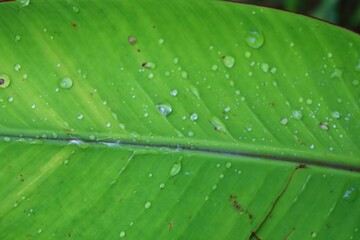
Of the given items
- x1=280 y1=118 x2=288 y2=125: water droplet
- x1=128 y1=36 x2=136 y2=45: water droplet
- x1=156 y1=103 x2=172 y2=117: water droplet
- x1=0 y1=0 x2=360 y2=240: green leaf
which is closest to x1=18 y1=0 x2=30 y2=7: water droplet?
x1=0 y1=0 x2=360 y2=240: green leaf

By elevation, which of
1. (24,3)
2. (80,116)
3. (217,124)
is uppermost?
(24,3)

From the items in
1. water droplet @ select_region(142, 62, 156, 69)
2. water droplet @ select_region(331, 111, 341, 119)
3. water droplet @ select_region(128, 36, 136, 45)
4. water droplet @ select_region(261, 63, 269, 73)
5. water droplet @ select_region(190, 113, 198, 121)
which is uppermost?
water droplet @ select_region(128, 36, 136, 45)

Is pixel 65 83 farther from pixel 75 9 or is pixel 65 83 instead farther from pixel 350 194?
pixel 350 194

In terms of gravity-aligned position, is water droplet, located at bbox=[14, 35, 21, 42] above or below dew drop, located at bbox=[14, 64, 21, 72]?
above

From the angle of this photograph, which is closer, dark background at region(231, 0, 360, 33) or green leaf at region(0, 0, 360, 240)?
green leaf at region(0, 0, 360, 240)

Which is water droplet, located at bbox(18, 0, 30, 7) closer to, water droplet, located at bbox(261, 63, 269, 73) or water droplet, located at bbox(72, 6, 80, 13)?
water droplet, located at bbox(72, 6, 80, 13)

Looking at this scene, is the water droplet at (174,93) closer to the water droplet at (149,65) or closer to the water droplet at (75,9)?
the water droplet at (149,65)

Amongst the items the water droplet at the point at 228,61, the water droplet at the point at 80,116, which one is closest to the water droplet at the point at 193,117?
the water droplet at the point at 228,61

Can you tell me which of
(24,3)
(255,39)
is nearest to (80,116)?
(24,3)
